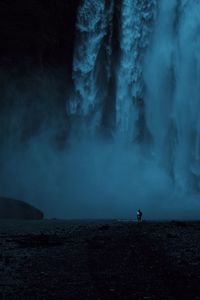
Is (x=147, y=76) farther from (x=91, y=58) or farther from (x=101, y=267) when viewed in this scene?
(x=101, y=267)

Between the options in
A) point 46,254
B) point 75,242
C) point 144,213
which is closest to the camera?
point 46,254

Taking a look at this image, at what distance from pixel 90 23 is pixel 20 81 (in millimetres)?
7618

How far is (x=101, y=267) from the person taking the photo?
1092 cm

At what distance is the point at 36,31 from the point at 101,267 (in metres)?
32.4

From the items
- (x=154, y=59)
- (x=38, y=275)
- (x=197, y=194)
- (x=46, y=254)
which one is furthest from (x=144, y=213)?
(x=38, y=275)

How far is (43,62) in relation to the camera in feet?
A: 139

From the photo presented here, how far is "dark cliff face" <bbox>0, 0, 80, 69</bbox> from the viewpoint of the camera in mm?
40031

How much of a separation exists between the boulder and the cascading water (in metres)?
10.1

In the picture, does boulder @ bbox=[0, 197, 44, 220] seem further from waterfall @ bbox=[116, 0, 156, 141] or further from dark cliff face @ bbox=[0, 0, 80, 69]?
dark cliff face @ bbox=[0, 0, 80, 69]

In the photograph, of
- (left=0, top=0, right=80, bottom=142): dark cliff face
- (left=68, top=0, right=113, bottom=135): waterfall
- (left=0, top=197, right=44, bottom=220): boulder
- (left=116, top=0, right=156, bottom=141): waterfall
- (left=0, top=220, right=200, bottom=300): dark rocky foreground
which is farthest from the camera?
(left=0, top=0, right=80, bottom=142): dark cliff face

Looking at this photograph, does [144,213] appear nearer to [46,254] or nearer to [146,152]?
[146,152]

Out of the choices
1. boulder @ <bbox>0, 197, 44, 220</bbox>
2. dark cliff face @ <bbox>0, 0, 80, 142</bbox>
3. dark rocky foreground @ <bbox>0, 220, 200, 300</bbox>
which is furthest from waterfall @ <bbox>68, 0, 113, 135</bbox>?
dark rocky foreground @ <bbox>0, 220, 200, 300</bbox>

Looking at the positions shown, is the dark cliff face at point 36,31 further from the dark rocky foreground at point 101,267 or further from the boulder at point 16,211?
the dark rocky foreground at point 101,267

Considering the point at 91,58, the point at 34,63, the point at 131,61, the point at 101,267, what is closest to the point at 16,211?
the point at 91,58
